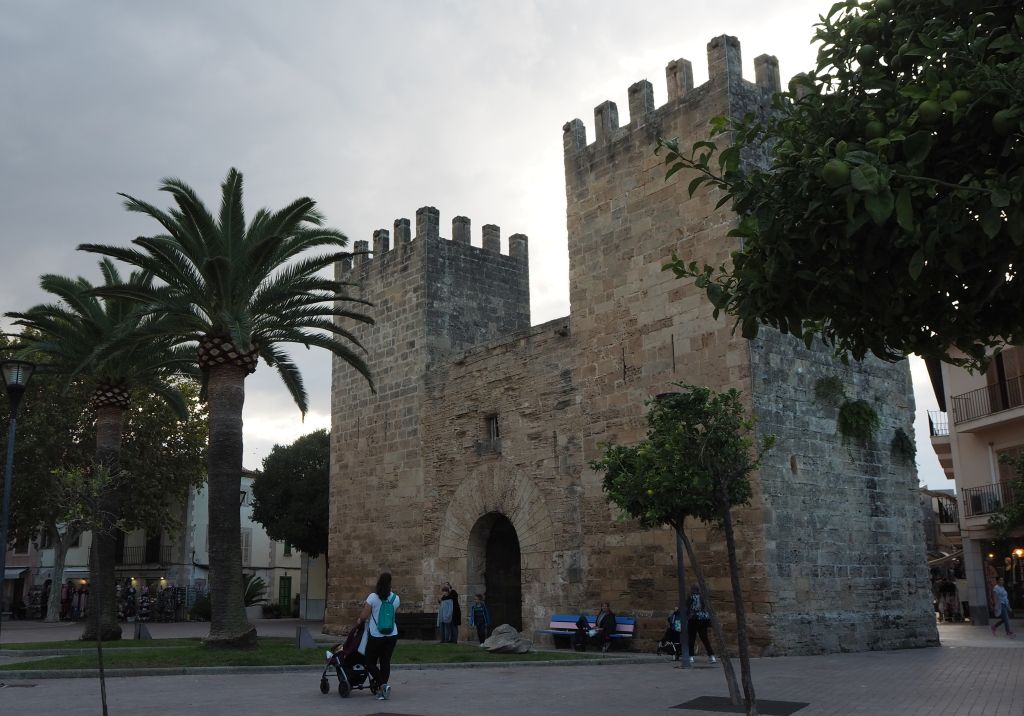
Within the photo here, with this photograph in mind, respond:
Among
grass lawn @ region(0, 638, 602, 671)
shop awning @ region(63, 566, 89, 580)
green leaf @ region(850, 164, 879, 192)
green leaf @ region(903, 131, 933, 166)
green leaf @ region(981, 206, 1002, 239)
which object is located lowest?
grass lawn @ region(0, 638, 602, 671)

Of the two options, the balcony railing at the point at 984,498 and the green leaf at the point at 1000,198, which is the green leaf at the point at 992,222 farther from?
the balcony railing at the point at 984,498

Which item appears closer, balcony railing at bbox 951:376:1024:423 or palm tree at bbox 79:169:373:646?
palm tree at bbox 79:169:373:646

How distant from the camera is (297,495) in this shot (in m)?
34.1

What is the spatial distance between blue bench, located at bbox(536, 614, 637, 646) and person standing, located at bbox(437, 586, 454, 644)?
1.86m

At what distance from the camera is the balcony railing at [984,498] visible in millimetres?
25688

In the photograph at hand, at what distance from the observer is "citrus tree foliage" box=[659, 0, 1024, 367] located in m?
4.19

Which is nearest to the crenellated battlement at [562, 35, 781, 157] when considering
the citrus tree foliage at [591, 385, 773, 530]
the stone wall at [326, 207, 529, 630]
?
the stone wall at [326, 207, 529, 630]

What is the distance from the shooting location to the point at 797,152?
5.00m

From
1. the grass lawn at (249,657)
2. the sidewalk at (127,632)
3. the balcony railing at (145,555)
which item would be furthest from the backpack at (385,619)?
the balcony railing at (145,555)

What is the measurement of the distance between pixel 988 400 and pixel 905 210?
1013 inches

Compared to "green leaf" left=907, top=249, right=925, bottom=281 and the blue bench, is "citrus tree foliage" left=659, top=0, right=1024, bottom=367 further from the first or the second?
the blue bench

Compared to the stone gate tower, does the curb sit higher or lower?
lower

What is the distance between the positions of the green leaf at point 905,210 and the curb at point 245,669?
1045 centimetres

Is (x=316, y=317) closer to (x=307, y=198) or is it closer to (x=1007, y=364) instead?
(x=307, y=198)
